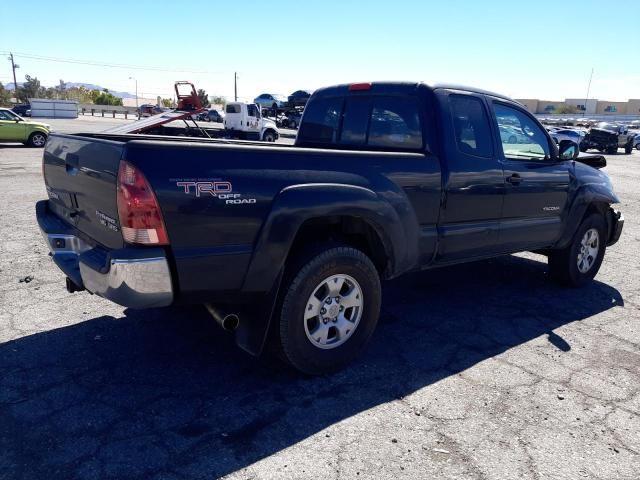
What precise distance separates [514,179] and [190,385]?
10.2 feet

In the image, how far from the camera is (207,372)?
3477 mm

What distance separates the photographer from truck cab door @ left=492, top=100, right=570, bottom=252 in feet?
14.7

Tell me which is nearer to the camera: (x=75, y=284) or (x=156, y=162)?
(x=156, y=162)

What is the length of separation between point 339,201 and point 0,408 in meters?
2.32

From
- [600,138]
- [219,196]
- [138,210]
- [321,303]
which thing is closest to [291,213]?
[219,196]

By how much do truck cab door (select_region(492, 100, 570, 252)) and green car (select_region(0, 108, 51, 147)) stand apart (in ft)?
61.1

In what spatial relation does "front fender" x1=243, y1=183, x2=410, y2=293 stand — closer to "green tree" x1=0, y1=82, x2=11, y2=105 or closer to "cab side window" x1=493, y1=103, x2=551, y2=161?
"cab side window" x1=493, y1=103, x2=551, y2=161

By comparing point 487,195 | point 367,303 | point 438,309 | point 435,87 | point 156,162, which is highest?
point 435,87

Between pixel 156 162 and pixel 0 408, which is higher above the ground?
pixel 156 162

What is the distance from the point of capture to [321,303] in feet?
11.0

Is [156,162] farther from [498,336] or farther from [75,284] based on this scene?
[498,336]

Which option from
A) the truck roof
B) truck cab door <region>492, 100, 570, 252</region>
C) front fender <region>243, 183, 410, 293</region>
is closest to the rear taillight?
front fender <region>243, 183, 410, 293</region>

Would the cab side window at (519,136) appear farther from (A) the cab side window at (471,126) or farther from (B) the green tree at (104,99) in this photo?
(B) the green tree at (104,99)

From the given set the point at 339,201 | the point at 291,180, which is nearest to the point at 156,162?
the point at 291,180
